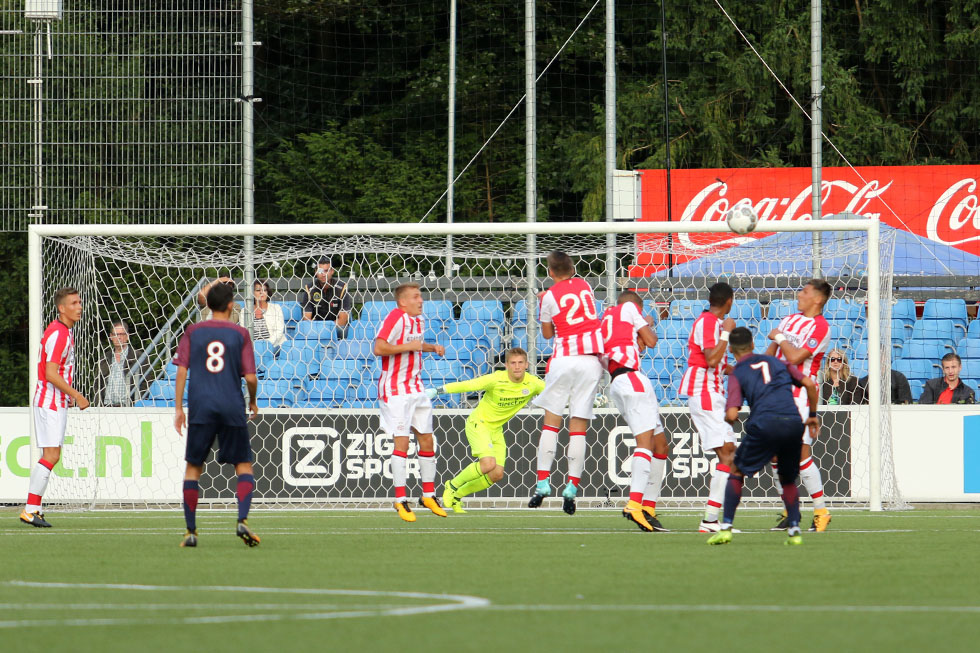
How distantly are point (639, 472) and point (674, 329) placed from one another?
6070mm

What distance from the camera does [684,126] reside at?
83.3ft

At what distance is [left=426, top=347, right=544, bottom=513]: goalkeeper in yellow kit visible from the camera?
12.5 m

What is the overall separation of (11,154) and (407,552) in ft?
30.4

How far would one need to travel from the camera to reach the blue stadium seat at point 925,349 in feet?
56.6

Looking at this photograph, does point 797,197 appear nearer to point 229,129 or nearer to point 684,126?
point 684,126

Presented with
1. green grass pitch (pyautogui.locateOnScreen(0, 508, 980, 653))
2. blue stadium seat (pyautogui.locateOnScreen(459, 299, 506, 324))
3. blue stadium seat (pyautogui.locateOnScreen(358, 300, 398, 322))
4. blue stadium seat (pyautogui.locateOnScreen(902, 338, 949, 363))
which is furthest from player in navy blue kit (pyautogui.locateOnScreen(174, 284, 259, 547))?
blue stadium seat (pyautogui.locateOnScreen(902, 338, 949, 363))

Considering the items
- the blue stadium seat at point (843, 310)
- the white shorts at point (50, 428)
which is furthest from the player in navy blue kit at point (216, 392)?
the blue stadium seat at point (843, 310)

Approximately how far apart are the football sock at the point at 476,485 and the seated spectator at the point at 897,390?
4.71m

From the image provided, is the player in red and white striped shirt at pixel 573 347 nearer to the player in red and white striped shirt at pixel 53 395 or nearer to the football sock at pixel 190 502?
the football sock at pixel 190 502

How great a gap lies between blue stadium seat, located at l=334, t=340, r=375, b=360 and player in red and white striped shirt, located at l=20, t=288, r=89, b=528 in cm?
444

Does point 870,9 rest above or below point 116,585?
above

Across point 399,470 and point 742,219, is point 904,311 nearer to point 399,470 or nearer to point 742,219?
point 742,219

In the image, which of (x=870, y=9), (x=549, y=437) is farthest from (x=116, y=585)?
(x=870, y=9)

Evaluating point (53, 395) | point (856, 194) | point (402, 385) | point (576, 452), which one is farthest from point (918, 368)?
point (53, 395)
